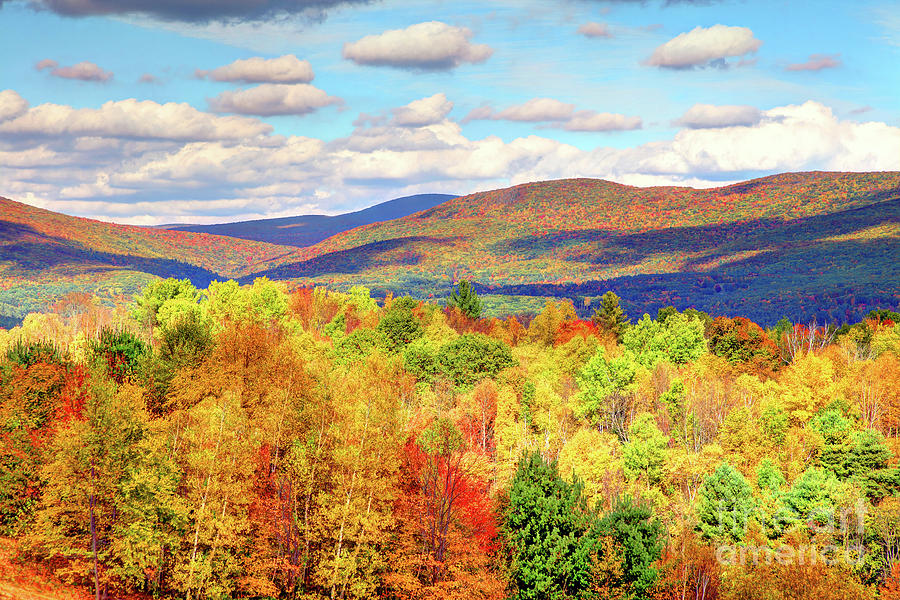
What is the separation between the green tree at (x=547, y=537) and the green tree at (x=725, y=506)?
1273cm

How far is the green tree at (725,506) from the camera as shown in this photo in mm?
61125

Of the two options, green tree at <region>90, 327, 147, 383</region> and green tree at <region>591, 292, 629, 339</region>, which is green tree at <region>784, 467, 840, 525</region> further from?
green tree at <region>591, 292, 629, 339</region>

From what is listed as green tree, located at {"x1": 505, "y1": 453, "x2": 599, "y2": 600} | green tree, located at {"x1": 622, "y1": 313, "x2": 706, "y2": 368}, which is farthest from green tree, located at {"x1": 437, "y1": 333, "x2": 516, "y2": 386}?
green tree, located at {"x1": 505, "y1": 453, "x2": 599, "y2": 600}

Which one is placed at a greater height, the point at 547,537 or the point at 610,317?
the point at 610,317

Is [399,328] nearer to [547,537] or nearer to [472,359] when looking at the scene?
[472,359]

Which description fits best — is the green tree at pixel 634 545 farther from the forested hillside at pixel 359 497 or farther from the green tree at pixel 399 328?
the green tree at pixel 399 328

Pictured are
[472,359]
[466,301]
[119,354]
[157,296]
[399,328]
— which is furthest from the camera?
[466,301]

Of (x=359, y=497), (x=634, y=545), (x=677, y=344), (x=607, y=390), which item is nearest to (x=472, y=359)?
(x=607, y=390)

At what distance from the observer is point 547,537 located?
173 ft

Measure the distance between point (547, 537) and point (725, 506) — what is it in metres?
17.9

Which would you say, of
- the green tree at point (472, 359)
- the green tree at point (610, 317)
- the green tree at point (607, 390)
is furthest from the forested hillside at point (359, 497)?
the green tree at point (610, 317)

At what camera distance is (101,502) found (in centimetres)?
5241

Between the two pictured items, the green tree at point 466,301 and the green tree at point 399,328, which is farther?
the green tree at point 466,301

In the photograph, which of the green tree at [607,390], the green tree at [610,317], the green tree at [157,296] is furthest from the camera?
the green tree at [610,317]
